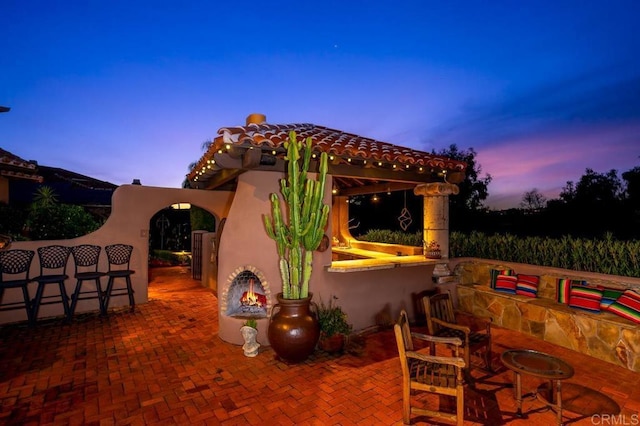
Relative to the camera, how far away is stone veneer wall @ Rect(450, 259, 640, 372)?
14.6 ft

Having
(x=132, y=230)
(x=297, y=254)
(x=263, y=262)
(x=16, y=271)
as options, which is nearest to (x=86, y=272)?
(x=16, y=271)

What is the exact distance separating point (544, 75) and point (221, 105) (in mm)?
13136

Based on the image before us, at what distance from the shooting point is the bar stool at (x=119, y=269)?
6.53m

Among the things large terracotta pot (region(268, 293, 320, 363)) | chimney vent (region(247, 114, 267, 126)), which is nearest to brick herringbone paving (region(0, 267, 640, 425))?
large terracotta pot (region(268, 293, 320, 363))

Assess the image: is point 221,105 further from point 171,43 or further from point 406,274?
point 406,274

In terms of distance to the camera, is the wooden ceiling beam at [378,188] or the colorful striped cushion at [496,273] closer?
the colorful striped cushion at [496,273]

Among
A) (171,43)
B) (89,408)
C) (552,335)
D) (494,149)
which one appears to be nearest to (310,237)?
(89,408)

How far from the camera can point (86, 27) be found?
287 inches

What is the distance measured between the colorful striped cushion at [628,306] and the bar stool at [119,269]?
8942 millimetres

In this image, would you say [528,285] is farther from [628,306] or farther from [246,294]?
[246,294]

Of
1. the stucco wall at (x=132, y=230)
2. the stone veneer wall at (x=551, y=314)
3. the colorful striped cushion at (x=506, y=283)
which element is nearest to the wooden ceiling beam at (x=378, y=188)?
the stone veneer wall at (x=551, y=314)

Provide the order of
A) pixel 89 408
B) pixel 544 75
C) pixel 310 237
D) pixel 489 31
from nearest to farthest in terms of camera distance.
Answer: pixel 89 408 → pixel 310 237 → pixel 489 31 → pixel 544 75

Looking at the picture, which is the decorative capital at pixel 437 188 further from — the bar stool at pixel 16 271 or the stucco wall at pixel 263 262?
the bar stool at pixel 16 271

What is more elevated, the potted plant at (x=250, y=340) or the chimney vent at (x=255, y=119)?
the chimney vent at (x=255, y=119)
